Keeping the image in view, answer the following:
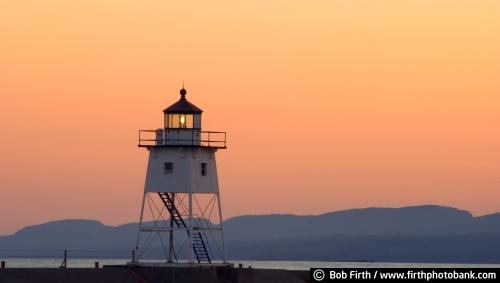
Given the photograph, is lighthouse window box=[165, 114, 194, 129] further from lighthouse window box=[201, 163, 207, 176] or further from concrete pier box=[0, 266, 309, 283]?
concrete pier box=[0, 266, 309, 283]

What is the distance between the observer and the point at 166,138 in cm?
7562

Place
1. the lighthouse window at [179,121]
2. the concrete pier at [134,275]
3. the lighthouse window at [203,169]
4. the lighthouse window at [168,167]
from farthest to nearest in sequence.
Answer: the lighthouse window at [203,169] → the lighthouse window at [179,121] → the lighthouse window at [168,167] → the concrete pier at [134,275]

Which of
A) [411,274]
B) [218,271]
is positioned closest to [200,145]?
[218,271]

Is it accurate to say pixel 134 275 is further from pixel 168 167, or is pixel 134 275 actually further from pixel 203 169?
pixel 203 169

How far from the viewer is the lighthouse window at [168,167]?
75.5 meters

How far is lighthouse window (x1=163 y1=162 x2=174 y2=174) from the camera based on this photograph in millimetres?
75500

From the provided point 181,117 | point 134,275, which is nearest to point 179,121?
point 181,117

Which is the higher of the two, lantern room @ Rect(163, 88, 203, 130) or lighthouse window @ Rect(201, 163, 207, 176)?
lantern room @ Rect(163, 88, 203, 130)

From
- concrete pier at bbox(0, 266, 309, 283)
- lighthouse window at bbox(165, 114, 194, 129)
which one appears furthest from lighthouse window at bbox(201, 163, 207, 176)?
concrete pier at bbox(0, 266, 309, 283)

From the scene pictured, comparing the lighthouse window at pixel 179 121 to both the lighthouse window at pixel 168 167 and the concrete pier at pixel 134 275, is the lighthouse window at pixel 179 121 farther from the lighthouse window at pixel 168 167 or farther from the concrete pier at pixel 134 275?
the concrete pier at pixel 134 275

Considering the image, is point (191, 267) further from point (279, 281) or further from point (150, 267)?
point (279, 281)

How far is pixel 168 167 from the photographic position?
75.6 meters

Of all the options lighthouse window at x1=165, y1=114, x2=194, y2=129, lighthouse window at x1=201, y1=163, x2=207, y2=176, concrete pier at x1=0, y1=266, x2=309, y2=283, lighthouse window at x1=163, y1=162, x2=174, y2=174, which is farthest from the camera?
lighthouse window at x1=201, y1=163, x2=207, y2=176

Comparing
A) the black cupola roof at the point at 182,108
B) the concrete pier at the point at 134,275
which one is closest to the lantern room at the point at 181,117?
the black cupola roof at the point at 182,108
